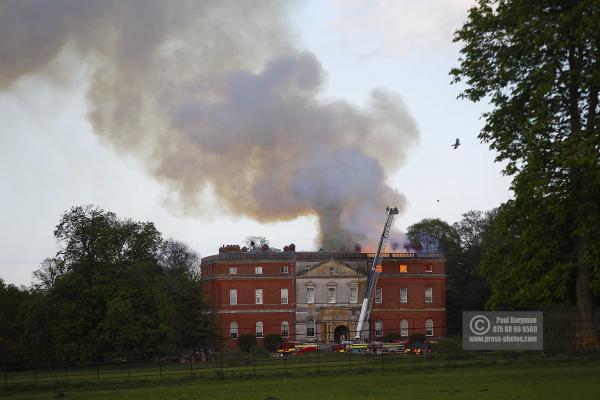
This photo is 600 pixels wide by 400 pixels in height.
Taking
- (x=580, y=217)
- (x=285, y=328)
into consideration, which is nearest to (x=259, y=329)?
(x=285, y=328)

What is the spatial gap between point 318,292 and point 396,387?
62361 mm

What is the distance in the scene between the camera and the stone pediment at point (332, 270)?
89312 mm

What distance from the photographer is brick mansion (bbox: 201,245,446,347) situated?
87.2 meters

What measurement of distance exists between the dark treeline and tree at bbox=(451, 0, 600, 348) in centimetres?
3475

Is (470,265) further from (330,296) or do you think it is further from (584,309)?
(584,309)

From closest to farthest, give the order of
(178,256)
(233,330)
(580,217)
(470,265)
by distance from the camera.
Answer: (580,217) < (233,330) < (470,265) < (178,256)

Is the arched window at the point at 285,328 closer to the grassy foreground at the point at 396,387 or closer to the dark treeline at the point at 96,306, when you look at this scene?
the dark treeline at the point at 96,306

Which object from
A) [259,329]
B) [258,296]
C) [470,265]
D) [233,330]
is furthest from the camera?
[470,265]

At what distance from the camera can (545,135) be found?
103 feet

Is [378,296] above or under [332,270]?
under

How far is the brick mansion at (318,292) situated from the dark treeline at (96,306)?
13430mm

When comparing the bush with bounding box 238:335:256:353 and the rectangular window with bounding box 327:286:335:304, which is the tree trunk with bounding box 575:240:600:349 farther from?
the rectangular window with bounding box 327:286:335:304

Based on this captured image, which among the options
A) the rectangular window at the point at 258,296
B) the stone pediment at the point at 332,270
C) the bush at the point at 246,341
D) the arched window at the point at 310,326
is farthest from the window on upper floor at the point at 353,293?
the bush at the point at 246,341

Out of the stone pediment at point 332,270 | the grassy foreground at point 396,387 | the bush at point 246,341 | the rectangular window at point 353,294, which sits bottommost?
the bush at point 246,341
